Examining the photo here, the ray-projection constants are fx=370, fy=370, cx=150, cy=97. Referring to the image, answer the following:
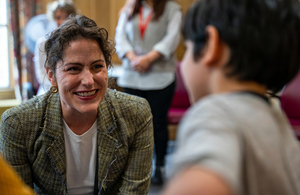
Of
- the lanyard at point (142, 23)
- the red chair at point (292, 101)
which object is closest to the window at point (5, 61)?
the lanyard at point (142, 23)

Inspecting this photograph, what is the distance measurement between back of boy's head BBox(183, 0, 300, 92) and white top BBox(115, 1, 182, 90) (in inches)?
A: 79.1

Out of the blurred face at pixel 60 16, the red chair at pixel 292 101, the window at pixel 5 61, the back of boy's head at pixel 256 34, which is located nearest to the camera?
the back of boy's head at pixel 256 34

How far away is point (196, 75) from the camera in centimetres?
66

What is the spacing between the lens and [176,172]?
0.51 meters

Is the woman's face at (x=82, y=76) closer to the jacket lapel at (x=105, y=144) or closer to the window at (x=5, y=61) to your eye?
the jacket lapel at (x=105, y=144)

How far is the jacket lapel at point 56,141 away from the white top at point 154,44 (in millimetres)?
1253

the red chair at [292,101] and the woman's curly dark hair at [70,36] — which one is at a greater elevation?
Answer: the woman's curly dark hair at [70,36]

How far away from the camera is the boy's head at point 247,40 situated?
601 millimetres

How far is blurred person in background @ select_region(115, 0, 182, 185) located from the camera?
265 cm

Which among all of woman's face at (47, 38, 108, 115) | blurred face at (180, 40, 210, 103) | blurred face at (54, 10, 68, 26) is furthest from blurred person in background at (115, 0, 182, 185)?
blurred face at (180, 40, 210, 103)

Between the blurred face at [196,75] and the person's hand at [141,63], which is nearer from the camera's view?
the blurred face at [196,75]

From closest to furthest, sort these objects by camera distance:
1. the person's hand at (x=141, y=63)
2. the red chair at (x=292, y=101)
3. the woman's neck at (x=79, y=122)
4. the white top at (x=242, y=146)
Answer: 1. the white top at (x=242, y=146)
2. the woman's neck at (x=79, y=122)
3. the person's hand at (x=141, y=63)
4. the red chair at (x=292, y=101)

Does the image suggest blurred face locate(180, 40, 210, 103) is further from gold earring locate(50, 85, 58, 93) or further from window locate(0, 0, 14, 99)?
window locate(0, 0, 14, 99)

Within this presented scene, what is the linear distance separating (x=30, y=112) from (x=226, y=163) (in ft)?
3.68
